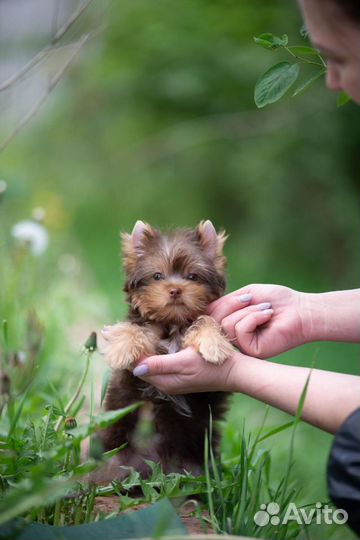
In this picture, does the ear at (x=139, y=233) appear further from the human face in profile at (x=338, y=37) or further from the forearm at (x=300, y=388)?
the human face in profile at (x=338, y=37)

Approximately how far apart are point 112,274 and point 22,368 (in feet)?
20.4

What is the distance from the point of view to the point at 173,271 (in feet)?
9.70

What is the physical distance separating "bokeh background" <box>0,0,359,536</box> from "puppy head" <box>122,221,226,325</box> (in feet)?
10.6

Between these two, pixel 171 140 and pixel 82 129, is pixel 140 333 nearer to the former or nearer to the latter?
pixel 171 140

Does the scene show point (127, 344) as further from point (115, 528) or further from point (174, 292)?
point (115, 528)

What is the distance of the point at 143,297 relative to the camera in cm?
293

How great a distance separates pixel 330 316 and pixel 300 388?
0.59 metres

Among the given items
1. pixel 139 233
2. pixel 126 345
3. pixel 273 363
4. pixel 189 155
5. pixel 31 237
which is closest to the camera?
pixel 273 363

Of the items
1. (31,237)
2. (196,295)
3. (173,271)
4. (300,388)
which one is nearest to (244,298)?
(196,295)

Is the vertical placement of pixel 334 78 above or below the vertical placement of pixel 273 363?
above

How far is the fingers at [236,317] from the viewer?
2.90 meters

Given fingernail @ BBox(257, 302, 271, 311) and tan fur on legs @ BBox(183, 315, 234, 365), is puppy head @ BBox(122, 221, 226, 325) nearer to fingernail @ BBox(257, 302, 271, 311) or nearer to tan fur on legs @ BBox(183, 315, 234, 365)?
tan fur on legs @ BBox(183, 315, 234, 365)

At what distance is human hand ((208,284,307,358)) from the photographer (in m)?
2.89

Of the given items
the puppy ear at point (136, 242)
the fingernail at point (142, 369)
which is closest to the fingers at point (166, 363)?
the fingernail at point (142, 369)
